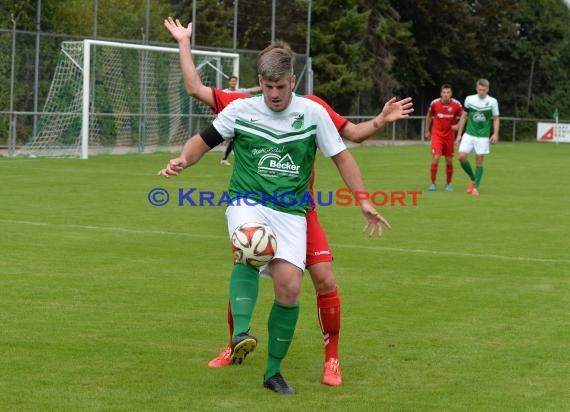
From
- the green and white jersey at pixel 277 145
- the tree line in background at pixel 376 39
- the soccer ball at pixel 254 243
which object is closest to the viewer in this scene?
the soccer ball at pixel 254 243

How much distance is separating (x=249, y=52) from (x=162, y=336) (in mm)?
30310

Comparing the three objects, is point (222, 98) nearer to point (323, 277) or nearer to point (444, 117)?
point (323, 277)

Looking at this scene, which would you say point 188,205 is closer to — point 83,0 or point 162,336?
point 162,336

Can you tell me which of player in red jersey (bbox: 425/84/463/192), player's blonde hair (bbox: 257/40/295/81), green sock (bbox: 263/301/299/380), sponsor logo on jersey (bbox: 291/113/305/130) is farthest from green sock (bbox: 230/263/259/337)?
player in red jersey (bbox: 425/84/463/192)

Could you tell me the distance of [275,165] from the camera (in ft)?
22.3

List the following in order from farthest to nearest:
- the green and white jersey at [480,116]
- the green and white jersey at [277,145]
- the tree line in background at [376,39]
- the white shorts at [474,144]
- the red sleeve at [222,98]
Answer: the tree line in background at [376,39], the green and white jersey at [480,116], the white shorts at [474,144], the red sleeve at [222,98], the green and white jersey at [277,145]

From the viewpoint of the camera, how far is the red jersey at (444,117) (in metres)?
23.2

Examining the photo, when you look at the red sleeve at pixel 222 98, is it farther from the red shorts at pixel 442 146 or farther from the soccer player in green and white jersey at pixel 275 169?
the red shorts at pixel 442 146

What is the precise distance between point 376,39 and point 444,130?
118ft

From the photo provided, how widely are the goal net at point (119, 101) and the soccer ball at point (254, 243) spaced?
23.2 metres

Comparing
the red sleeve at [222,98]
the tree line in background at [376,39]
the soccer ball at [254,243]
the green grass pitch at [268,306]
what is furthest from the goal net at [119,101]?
the soccer ball at [254,243]

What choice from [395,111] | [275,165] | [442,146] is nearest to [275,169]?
[275,165]

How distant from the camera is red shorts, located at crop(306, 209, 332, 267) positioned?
6898mm

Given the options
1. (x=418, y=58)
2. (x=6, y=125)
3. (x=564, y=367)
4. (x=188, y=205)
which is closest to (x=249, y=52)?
(x=6, y=125)
